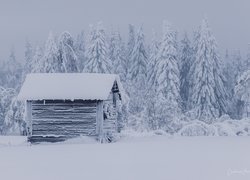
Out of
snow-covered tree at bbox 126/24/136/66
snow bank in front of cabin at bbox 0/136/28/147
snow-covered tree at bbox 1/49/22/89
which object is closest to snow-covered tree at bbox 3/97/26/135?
snow bank in front of cabin at bbox 0/136/28/147

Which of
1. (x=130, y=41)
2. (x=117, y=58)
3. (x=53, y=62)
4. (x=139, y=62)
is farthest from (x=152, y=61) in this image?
(x=53, y=62)

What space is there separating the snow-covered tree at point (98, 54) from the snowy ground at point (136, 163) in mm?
34556

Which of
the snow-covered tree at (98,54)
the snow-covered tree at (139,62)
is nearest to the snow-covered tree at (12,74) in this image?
the snow-covered tree at (139,62)

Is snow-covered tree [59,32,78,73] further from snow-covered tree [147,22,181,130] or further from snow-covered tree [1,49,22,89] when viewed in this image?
snow-covered tree [1,49,22,89]

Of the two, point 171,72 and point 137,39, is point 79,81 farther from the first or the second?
point 137,39

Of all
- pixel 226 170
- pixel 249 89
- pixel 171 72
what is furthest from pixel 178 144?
pixel 171 72

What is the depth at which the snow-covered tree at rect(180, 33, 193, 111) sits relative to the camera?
67.4m

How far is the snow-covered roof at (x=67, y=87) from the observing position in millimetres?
26734

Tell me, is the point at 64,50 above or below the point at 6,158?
above

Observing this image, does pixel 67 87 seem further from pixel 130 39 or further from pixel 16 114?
pixel 130 39

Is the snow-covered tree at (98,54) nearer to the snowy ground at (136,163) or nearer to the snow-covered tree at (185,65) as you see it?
the snow-covered tree at (185,65)

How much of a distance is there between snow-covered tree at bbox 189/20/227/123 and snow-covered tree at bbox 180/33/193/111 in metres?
5.48

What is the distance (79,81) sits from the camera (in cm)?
2825

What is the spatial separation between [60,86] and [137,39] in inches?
1815
